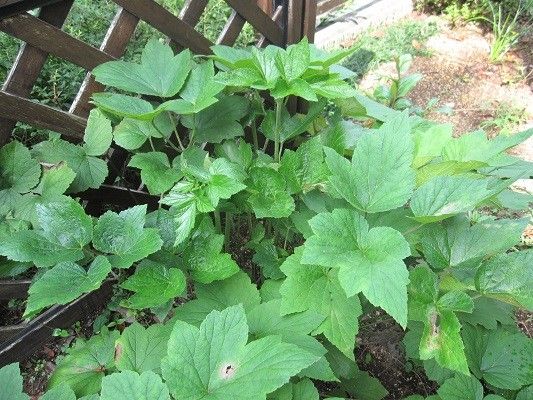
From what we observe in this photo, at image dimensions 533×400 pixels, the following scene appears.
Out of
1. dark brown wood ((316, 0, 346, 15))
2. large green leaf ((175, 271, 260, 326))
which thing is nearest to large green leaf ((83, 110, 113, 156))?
large green leaf ((175, 271, 260, 326))

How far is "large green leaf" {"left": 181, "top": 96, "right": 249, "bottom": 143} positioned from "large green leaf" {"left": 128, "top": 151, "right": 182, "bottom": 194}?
0.17m

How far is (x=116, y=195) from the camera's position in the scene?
1974 mm

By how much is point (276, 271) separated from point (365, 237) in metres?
0.47

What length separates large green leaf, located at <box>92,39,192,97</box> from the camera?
1.50 meters

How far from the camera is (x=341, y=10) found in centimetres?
422

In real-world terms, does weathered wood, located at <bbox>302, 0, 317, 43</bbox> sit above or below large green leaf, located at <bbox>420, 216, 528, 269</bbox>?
above

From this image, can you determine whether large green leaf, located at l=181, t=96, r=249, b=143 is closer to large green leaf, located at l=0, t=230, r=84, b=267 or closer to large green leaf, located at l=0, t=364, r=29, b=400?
large green leaf, located at l=0, t=230, r=84, b=267

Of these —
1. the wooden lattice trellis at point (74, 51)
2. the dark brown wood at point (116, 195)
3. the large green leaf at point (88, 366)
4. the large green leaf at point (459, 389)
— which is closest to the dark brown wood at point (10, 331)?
the wooden lattice trellis at point (74, 51)

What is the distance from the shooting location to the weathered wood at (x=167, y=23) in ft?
5.38

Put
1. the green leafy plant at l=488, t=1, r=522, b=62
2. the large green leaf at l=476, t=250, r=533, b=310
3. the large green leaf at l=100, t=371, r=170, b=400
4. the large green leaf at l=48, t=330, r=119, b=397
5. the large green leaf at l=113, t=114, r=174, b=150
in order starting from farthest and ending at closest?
the green leafy plant at l=488, t=1, r=522, b=62 → the large green leaf at l=113, t=114, r=174, b=150 → the large green leaf at l=48, t=330, r=119, b=397 → the large green leaf at l=476, t=250, r=533, b=310 → the large green leaf at l=100, t=371, r=170, b=400

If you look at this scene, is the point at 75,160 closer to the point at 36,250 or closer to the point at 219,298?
the point at 36,250

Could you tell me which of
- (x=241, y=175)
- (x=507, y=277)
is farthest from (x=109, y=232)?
(x=507, y=277)

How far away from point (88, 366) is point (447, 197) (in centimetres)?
122

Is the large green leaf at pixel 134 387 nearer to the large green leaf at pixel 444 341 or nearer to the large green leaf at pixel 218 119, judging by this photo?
the large green leaf at pixel 444 341
